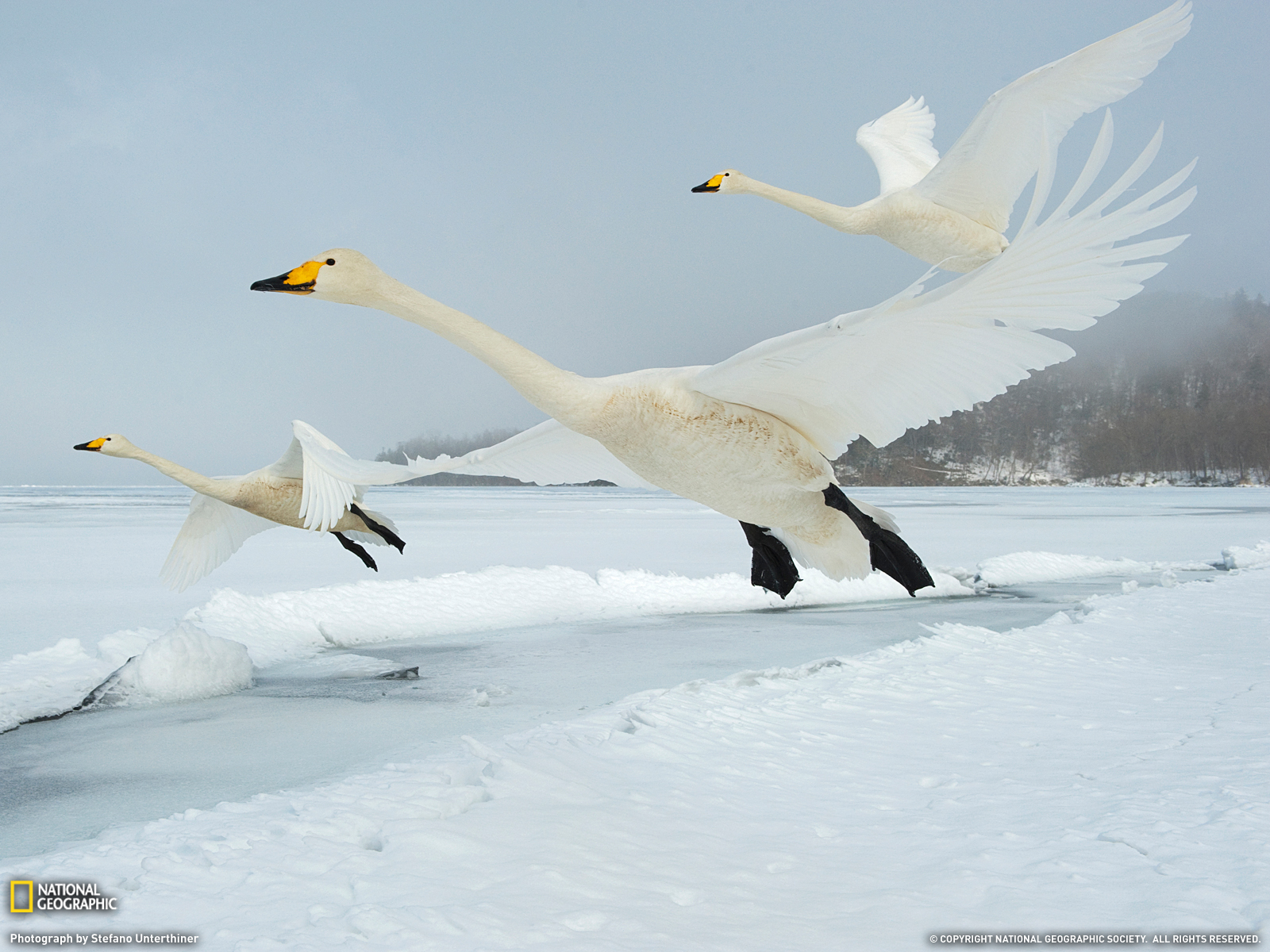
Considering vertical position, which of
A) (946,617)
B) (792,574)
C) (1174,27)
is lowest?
(946,617)

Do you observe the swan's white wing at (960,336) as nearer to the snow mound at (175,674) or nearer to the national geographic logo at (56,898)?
the national geographic logo at (56,898)

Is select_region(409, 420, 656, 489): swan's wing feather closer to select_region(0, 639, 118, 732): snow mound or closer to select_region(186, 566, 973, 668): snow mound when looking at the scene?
select_region(0, 639, 118, 732): snow mound

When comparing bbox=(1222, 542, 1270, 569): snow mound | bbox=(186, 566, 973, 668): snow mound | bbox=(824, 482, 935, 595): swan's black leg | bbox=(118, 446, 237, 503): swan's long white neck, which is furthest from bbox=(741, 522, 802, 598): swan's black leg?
bbox=(1222, 542, 1270, 569): snow mound

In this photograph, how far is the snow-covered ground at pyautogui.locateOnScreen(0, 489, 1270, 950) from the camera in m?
3.36

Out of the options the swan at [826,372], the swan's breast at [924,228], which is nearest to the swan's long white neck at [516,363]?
the swan at [826,372]

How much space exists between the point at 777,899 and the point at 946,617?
9292mm

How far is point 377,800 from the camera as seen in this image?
438 centimetres

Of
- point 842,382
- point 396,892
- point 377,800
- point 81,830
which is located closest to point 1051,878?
point 842,382

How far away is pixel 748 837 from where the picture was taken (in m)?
4.20

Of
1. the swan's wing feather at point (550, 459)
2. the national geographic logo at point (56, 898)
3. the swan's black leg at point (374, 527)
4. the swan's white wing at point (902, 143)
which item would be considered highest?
the swan's white wing at point (902, 143)

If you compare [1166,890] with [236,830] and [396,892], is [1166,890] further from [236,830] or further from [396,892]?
[236,830]

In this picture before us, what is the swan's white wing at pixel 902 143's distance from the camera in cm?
755

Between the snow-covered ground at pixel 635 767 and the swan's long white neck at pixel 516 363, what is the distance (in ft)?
5.94

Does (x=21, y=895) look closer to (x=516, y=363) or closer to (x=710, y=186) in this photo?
(x=516, y=363)
